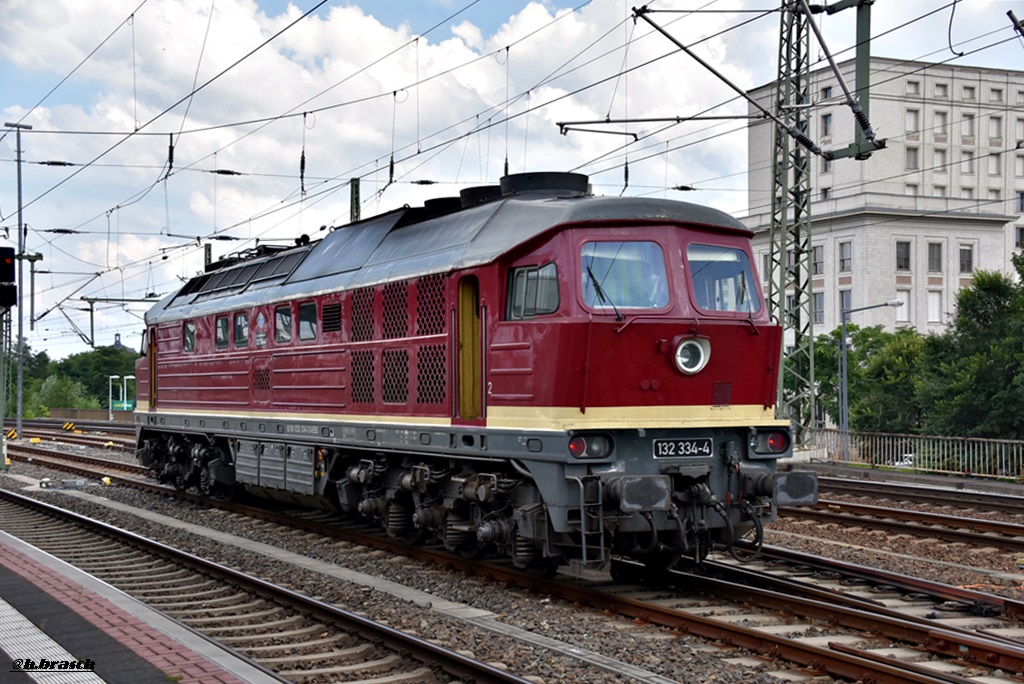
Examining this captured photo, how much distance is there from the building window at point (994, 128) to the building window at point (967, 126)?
1557 millimetres

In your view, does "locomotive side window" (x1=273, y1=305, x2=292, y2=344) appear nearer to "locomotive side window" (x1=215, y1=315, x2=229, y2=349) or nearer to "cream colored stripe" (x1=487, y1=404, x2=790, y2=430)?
"locomotive side window" (x1=215, y1=315, x2=229, y2=349)

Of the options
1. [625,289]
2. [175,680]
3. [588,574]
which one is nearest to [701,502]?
[588,574]

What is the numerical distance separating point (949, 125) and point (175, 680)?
74108 mm

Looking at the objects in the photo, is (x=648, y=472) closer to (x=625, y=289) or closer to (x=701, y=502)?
(x=701, y=502)

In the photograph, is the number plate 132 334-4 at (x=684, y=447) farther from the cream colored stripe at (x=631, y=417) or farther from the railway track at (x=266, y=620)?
the railway track at (x=266, y=620)

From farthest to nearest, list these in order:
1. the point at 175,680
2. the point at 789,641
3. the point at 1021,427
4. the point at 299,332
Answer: the point at 1021,427, the point at 299,332, the point at 789,641, the point at 175,680

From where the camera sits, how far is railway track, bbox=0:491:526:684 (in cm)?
880

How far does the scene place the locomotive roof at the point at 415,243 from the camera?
1150cm

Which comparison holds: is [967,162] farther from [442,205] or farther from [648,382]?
[648,382]

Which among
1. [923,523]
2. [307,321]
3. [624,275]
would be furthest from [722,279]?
[923,523]

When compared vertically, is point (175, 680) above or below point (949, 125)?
below

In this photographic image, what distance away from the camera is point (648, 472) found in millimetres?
11180

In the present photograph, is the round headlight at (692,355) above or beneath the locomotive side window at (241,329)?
beneath

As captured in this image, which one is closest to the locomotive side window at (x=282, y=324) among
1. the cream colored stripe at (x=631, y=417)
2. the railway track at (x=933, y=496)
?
the cream colored stripe at (x=631, y=417)
